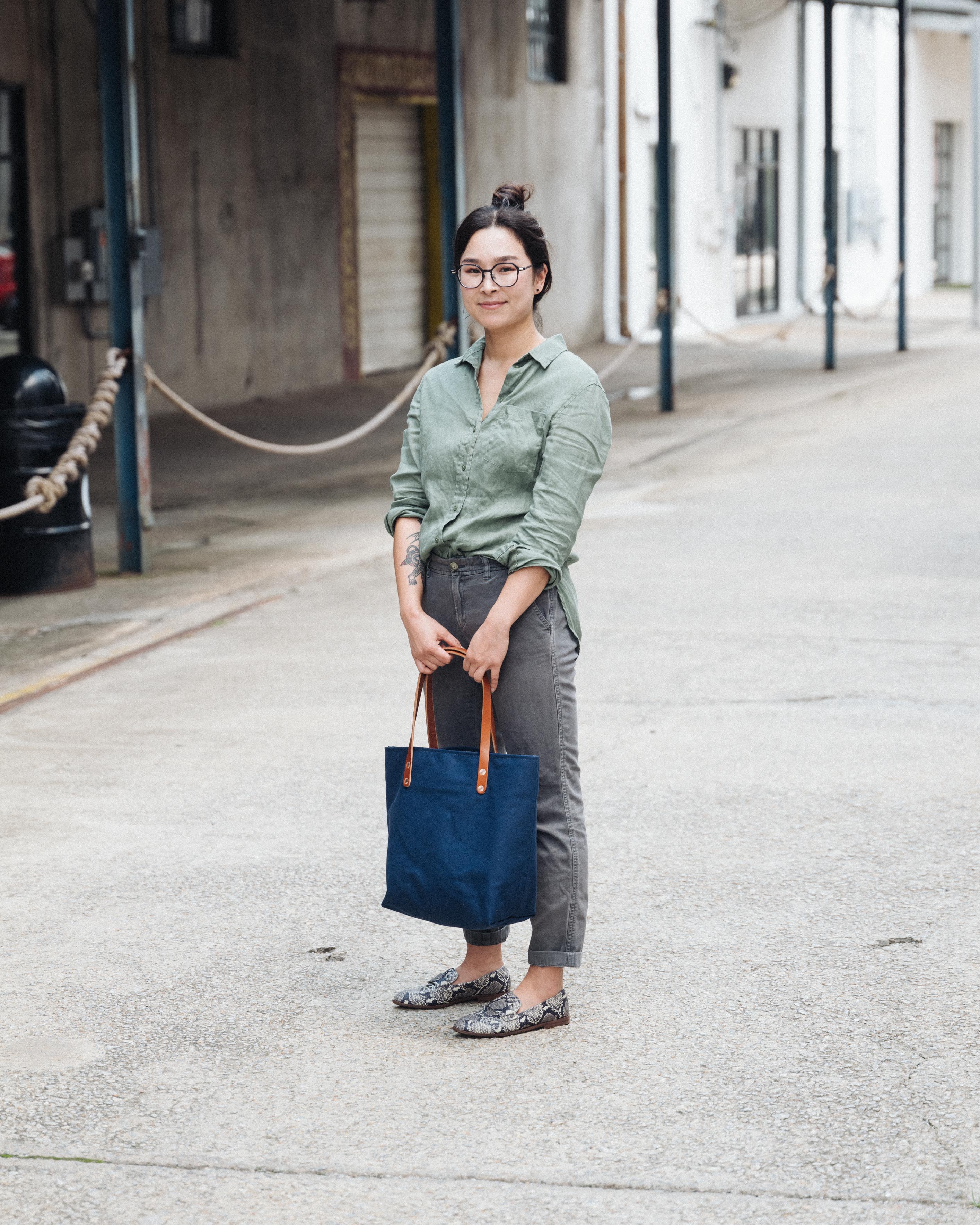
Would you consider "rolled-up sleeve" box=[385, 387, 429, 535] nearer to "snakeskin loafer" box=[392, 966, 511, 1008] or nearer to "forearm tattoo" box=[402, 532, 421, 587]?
"forearm tattoo" box=[402, 532, 421, 587]

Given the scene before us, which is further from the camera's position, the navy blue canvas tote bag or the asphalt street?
the navy blue canvas tote bag

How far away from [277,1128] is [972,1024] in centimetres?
151

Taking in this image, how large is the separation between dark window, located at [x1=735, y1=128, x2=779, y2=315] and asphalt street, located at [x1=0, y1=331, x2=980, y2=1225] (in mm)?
18895

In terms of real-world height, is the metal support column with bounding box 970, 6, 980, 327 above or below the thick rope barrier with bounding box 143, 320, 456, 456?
above

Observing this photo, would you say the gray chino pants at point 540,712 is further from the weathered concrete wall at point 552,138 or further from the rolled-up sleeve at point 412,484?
the weathered concrete wall at point 552,138

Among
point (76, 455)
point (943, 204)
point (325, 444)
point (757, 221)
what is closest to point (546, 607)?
point (76, 455)

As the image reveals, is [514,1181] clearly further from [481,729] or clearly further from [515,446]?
[515,446]

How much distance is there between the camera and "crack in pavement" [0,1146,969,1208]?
324cm

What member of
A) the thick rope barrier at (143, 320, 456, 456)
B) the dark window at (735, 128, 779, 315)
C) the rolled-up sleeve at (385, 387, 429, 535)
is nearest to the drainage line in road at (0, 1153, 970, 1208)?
the rolled-up sleeve at (385, 387, 429, 535)

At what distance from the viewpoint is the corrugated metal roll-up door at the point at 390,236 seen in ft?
65.5

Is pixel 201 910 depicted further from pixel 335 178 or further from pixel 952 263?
pixel 952 263

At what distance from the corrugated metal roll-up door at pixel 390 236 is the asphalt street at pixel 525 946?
39.8 feet

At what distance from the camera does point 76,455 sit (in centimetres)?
866

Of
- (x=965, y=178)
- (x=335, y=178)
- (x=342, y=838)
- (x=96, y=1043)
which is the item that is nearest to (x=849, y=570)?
(x=342, y=838)
